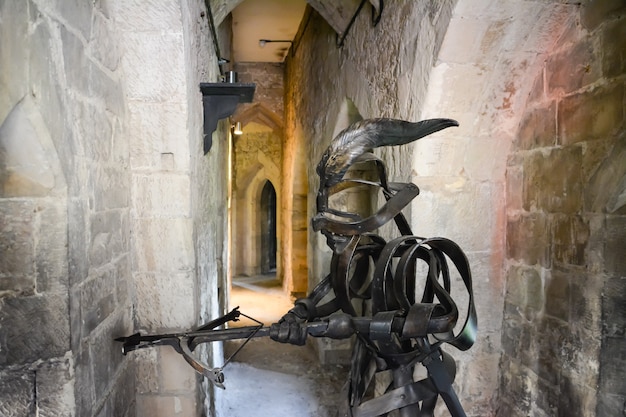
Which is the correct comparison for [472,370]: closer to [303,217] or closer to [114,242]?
[114,242]

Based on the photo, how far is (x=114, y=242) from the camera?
1.59m

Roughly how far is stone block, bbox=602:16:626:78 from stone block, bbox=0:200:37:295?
207cm

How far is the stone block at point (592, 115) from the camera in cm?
154

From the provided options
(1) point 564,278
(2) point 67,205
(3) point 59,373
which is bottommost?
(3) point 59,373

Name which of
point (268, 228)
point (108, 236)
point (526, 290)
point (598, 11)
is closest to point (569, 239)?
point (526, 290)

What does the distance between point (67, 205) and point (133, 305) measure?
0.81 metres

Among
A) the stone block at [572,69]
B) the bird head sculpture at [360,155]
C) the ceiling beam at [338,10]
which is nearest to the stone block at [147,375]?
the bird head sculpture at [360,155]

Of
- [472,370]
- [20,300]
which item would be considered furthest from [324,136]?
[20,300]

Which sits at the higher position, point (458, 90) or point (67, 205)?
point (458, 90)

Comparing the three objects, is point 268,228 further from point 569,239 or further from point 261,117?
point 569,239

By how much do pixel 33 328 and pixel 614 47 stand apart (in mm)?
2226

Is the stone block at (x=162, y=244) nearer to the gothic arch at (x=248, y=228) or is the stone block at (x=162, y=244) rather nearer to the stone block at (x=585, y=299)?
the stone block at (x=585, y=299)

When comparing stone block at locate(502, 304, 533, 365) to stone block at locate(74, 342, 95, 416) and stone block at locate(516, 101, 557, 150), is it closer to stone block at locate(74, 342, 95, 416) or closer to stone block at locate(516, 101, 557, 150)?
stone block at locate(516, 101, 557, 150)

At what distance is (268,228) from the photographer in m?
10.4
